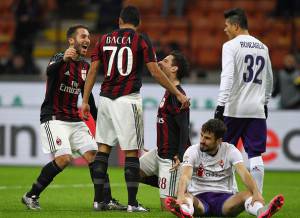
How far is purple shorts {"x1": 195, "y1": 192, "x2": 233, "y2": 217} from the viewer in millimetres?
8828

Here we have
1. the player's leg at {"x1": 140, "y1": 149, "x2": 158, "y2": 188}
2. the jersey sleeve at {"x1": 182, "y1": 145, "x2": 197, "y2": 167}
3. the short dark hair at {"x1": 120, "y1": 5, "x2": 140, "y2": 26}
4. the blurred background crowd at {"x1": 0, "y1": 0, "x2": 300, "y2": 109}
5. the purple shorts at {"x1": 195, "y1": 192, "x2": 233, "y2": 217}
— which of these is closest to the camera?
the jersey sleeve at {"x1": 182, "y1": 145, "x2": 197, "y2": 167}

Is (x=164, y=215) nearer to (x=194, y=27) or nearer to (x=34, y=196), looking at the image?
(x=34, y=196)

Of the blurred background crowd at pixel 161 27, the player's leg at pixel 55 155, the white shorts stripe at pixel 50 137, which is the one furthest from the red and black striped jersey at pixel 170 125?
the blurred background crowd at pixel 161 27

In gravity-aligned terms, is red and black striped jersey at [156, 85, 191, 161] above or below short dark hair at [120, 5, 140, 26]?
below

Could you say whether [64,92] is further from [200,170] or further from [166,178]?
[200,170]

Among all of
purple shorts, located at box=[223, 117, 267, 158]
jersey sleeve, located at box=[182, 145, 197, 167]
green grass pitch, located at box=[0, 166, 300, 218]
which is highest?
purple shorts, located at box=[223, 117, 267, 158]

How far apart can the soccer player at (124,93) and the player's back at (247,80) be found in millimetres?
939

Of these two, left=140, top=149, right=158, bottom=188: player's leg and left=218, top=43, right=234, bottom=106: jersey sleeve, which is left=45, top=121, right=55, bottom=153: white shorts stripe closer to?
left=140, top=149, right=158, bottom=188: player's leg

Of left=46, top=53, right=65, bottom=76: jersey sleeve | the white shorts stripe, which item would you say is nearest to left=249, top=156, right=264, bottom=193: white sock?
the white shorts stripe

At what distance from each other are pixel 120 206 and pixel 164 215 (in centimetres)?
78

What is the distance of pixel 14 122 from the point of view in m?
16.2

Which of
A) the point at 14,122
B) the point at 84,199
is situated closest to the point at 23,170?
the point at 14,122

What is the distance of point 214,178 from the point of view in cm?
891

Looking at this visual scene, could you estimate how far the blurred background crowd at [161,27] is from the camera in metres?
19.3
